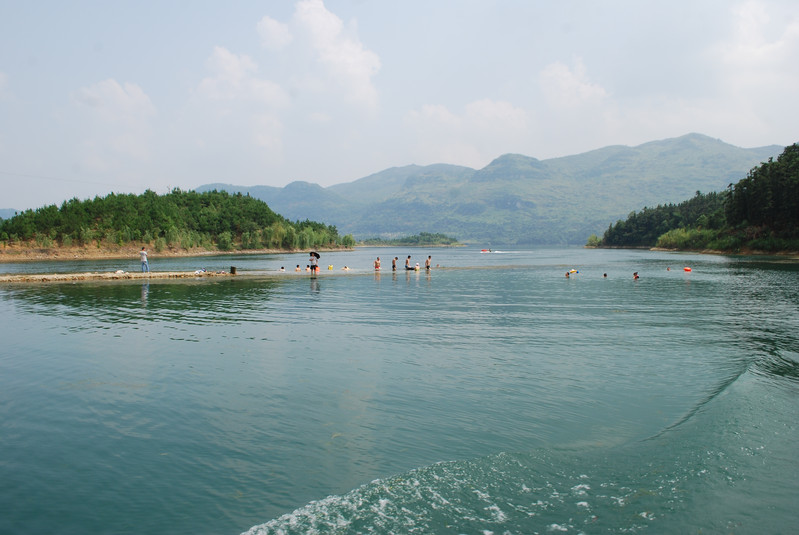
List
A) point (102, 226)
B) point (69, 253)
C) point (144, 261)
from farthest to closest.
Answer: point (102, 226) → point (69, 253) → point (144, 261)

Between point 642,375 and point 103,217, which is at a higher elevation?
point 103,217

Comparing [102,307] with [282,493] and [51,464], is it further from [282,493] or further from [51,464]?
[282,493]

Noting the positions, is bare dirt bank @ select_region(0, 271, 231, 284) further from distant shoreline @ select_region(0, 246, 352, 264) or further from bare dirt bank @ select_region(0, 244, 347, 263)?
bare dirt bank @ select_region(0, 244, 347, 263)

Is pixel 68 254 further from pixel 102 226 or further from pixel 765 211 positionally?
pixel 765 211

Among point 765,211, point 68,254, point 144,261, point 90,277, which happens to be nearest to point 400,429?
point 144,261

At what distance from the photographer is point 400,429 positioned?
40.7 feet

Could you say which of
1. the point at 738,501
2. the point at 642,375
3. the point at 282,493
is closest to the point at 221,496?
the point at 282,493

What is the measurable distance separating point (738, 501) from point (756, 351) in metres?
14.9

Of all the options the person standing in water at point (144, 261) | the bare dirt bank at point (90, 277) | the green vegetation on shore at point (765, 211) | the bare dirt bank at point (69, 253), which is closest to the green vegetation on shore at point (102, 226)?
the bare dirt bank at point (69, 253)

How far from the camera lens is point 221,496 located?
30.6 ft

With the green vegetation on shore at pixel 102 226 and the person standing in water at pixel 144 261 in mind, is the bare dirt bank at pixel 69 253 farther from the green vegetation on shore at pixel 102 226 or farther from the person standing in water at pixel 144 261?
the person standing in water at pixel 144 261

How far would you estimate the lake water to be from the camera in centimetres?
888

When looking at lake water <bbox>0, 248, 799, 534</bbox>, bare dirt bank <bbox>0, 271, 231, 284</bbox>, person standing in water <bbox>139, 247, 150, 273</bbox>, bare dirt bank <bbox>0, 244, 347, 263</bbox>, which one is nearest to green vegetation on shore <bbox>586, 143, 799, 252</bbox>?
lake water <bbox>0, 248, 799, 534</bbox>

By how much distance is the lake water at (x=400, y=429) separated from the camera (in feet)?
29.1
